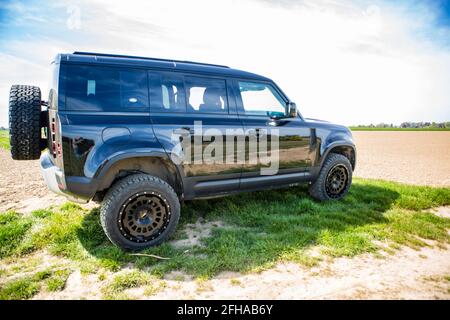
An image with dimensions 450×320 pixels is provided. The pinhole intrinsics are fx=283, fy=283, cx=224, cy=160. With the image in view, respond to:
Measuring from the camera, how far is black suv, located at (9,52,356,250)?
2930mm

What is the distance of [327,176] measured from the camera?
193 inches

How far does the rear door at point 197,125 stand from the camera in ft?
11.0

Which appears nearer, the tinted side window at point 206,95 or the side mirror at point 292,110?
the tinted side window at point 206,95

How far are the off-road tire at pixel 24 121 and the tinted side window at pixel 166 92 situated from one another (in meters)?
1.33

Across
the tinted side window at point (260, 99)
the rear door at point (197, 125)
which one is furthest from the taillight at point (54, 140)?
the tinted side window at point (260, 99)

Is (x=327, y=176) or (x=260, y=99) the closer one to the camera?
(x=260, y=99)

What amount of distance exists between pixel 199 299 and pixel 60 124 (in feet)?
7.01

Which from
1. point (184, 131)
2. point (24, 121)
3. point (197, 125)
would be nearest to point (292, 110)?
point (197, 125)

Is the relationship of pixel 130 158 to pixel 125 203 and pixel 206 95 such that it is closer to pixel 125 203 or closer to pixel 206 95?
pixel 125 203

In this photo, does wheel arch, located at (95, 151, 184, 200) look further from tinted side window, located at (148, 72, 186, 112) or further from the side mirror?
the side mirror

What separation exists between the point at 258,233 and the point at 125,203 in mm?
1692

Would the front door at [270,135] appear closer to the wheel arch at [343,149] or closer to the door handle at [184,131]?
the wheel arch at [343,149]

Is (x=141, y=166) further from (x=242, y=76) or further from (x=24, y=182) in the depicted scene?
(x=24, y=182)

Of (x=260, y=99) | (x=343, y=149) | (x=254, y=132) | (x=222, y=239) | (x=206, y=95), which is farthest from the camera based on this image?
(x=343, y=149)
